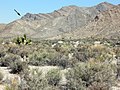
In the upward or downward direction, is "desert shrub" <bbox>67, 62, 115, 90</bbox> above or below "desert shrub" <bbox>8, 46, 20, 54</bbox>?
above

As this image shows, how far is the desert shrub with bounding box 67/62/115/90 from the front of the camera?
48.5 ft

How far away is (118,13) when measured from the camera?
486ft

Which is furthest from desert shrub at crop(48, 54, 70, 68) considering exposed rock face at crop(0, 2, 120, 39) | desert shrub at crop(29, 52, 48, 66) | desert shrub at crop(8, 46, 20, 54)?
exposed rock face at crop(0, 2, 120, 39)

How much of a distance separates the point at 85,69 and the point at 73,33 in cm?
13061

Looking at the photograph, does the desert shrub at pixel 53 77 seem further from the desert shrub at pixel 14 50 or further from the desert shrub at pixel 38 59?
the desert shrub at pixel 14 50

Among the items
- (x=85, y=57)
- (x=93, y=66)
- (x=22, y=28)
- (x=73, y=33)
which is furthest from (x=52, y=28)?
(x=93, y=66)

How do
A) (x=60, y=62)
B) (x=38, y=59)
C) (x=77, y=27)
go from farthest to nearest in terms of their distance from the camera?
(x=77, y=27) < (x=38, y=59) < (x=60, y=62)

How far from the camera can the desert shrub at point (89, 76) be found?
48.5 ft

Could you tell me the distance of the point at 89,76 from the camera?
16.1 meters

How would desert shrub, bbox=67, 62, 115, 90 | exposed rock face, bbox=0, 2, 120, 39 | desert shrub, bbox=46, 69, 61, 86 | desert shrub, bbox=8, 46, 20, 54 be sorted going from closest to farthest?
desert shrub, bbox=67, 62, 115, 90
desert shrub, bbox=46, 69, 61, 86
desert shrub, bbox=8, 46, 20, 54
exposed rock face, bbox=0, 2, 120, 39

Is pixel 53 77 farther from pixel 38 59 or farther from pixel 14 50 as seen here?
pixel 14 50

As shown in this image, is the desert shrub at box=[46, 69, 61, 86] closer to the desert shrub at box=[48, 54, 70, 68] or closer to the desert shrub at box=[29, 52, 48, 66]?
the desert shrub at box=[48, 54, 70, 68]

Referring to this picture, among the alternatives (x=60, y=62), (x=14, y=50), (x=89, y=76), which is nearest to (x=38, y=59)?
(x=60, y=62)

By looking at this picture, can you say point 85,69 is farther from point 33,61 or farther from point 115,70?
point 33,61
